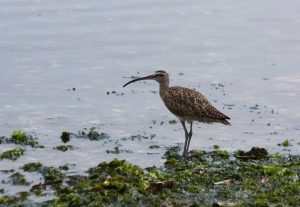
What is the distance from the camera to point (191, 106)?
1425 centimetres

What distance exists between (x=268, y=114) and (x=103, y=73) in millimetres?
4213

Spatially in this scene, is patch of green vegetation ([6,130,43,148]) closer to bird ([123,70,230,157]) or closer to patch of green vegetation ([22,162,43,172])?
patch of green vegetation ([22,162,43,172])

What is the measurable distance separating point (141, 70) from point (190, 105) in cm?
463

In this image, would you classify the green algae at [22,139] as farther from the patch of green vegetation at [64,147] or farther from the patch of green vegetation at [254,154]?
the patch of green vegetation at [254,154]

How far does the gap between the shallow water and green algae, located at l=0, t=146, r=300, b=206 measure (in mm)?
910

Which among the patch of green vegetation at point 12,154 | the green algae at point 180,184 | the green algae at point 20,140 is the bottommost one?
the green algae at point 180,184

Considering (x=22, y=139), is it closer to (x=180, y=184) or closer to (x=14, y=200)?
(x=14, y=200)

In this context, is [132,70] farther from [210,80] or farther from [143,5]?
[143,5]

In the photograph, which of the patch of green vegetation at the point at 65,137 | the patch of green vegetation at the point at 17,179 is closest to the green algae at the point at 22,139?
the patch of green vegetation at the point at 65,137

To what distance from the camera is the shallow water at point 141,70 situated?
585 inches

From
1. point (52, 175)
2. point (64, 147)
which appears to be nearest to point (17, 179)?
point (52, 175)

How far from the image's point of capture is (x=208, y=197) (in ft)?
36.0

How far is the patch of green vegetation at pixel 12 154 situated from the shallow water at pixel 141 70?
0.12 metres

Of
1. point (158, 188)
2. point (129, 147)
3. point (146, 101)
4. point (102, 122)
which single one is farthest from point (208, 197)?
point (146, 101)
